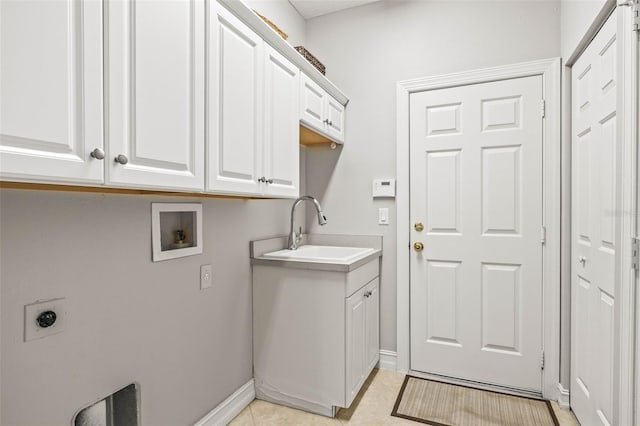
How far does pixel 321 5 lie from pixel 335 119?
0.92 meters

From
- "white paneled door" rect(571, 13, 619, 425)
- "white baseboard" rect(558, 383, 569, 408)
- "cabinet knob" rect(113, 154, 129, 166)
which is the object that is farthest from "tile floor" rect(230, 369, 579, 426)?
"cabinet knob" rect(113, 154, 129, 166)

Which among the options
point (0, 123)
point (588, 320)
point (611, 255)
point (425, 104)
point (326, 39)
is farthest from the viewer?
point (326, 39)

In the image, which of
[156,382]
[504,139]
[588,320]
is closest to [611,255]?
[588,320]

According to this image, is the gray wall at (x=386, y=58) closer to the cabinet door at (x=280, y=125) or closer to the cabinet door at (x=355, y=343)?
the cabinet door at (x=355, y=343)

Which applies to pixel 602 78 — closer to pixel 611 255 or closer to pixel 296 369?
pixel 611 255

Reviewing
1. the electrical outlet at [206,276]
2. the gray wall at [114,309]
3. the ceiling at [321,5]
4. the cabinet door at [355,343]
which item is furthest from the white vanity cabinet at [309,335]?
the ceiling at [321,5]

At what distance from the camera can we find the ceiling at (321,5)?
2619mm

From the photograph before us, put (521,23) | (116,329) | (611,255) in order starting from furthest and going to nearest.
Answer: (521,23), (611,255), (116,329)

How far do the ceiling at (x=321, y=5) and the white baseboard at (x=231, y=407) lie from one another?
8.75ft

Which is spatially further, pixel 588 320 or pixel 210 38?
pixel 588 320

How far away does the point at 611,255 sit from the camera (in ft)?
4.82

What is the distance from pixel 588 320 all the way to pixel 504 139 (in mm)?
1127

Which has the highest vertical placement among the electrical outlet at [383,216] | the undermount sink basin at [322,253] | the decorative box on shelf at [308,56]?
the decorative box on shelf at [308,56]

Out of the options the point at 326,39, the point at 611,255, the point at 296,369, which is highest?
the point at 326,39
